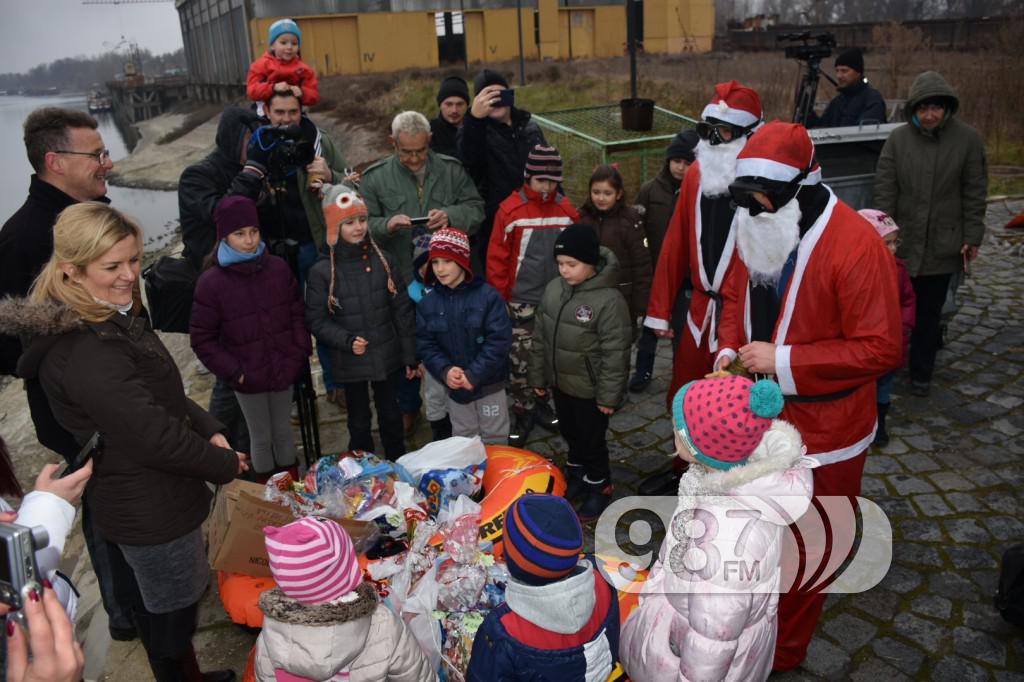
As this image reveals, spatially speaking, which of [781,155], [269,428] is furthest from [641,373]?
[781,155]

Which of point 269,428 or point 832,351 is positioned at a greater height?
point 832,351

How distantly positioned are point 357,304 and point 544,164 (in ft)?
4.75

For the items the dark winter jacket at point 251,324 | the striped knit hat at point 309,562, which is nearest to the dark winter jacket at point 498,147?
the dark winter jacket at point 251,324

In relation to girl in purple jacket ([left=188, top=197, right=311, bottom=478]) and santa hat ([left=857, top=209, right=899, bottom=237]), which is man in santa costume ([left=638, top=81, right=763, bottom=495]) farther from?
girl in purple jacket ([left=188, top=197, right=311, bottom=478])

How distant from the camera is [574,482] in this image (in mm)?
4332

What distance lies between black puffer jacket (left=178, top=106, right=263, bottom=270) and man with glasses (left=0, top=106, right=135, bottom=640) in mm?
826

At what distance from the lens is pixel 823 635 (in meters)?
3.19

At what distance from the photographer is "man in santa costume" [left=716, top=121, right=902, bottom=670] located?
2650 mm

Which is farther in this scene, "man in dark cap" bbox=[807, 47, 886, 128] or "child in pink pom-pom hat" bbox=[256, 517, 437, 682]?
"man in dark cap" bbox=[807, 47, 886, 128]

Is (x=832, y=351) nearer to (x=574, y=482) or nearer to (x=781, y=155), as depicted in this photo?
(x=781, y=155)

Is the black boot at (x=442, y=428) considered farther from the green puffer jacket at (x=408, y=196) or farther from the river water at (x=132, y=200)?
the river water at (x=132, y=200)

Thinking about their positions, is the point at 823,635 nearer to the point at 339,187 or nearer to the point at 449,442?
the point at 449,442

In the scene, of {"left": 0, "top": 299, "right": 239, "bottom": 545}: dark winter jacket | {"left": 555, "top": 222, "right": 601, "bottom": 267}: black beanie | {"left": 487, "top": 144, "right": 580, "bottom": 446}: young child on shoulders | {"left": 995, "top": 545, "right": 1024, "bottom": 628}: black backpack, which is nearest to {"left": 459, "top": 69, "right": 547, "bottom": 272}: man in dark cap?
{"left": 487, "top": 144, "right": 580, "bottom": 446}: young child on shoulders

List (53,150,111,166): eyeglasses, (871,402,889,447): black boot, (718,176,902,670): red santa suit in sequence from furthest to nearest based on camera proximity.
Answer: (871,402,889,447): black boot
(53,150,111,166): eyeglasses
(718,176,902,670): red santa suit
